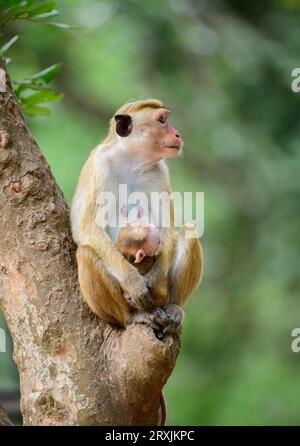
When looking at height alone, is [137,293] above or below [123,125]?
below

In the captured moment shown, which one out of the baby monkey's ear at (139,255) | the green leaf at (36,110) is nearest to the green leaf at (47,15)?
the green leaf at (36,110)

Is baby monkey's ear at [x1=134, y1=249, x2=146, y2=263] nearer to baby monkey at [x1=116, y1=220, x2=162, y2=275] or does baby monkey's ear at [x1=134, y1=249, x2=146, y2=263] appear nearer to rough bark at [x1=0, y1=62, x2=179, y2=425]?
baby monkey at [x1=116, y1=220, x2=162, y2=275]

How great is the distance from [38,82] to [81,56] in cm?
901

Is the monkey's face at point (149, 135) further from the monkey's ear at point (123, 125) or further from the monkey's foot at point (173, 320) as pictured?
the monkey's foot at point (173, 320)

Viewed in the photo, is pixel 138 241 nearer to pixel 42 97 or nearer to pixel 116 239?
pixel 116 239

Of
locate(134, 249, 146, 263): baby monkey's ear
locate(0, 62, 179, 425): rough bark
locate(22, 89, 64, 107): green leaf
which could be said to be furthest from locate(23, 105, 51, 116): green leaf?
Result: locate(134, 249, 146, 263): baby monkey's ear

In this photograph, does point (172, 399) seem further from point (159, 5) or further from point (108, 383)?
point (108, 383)

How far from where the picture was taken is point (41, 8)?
541 centimetres

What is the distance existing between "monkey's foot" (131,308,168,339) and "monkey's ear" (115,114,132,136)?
4.26 feet

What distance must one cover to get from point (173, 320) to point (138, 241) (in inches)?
22.4

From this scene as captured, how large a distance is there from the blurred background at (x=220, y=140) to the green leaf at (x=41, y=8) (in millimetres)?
6248

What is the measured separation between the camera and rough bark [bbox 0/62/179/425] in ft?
14.7

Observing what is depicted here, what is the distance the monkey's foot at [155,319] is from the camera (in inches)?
180

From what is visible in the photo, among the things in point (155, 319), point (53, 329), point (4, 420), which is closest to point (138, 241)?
point (155, 319)
